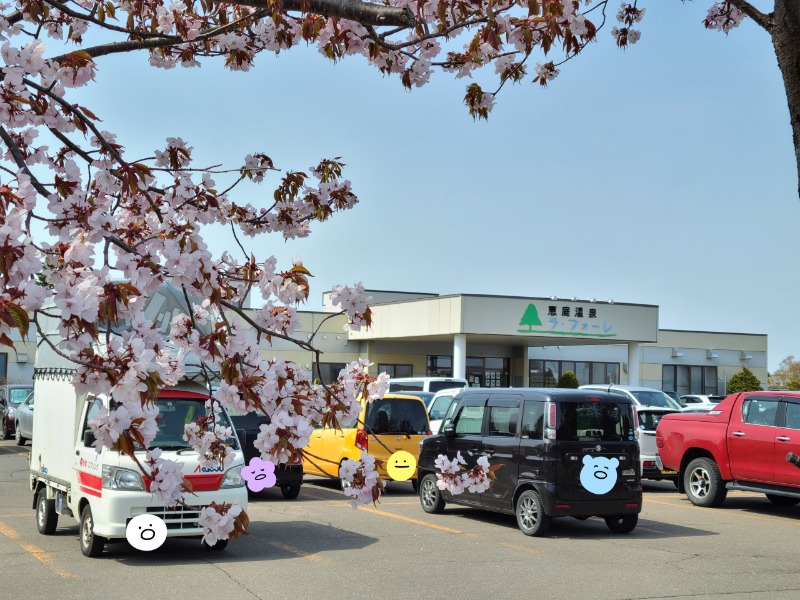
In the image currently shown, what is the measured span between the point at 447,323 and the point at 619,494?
26955 millimetres

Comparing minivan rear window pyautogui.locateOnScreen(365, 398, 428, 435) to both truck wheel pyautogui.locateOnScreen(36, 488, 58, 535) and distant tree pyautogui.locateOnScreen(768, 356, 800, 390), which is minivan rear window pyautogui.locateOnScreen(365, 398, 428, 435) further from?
distant tree pyautogui.locateOnScreen(768, 356, 800, 390)

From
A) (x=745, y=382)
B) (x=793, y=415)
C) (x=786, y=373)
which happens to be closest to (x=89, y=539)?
(x=793, y=415)

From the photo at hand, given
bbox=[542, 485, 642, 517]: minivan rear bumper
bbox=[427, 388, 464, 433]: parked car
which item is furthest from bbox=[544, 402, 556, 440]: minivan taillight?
bbox=[427, 388, 464, 433]: parked car

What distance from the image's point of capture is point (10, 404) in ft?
105

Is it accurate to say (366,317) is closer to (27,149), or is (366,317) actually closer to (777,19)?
(27,149)

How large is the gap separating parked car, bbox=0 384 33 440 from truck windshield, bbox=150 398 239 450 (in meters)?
21.3

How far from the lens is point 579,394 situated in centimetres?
1330

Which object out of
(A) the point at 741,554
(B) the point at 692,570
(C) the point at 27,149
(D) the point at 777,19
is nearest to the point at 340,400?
(C) the point at 27,149

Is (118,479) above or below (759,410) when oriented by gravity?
below

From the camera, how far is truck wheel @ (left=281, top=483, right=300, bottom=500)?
16.8 metres

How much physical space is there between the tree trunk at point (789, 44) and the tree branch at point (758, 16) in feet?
0.22

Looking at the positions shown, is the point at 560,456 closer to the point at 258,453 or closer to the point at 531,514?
the point at 531,514

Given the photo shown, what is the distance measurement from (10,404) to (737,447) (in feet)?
77.7

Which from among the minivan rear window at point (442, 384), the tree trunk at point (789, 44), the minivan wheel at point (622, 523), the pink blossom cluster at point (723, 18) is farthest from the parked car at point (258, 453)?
the minivan rear window at point (442, 384)
